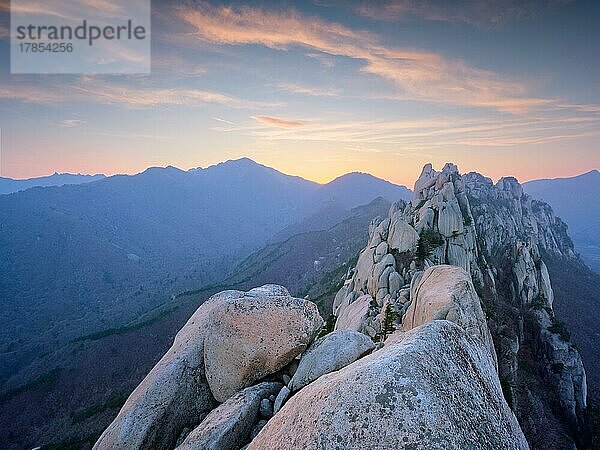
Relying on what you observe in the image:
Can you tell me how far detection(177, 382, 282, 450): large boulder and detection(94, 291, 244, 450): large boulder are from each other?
1815 millimetres

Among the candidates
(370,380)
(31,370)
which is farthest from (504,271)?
(31,370)

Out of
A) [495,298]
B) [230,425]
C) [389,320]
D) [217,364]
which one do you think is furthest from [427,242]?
[230,425]

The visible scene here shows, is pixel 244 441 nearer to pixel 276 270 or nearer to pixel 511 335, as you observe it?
pixel 511 335

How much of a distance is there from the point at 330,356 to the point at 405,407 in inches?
219

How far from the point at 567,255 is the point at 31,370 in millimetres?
224056

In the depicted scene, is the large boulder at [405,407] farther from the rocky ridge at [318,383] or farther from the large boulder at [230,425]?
the large boulder at [230,425]

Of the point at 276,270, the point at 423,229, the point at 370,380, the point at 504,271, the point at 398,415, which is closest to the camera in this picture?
the point at 398,415

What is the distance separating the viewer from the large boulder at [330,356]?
39.9ft

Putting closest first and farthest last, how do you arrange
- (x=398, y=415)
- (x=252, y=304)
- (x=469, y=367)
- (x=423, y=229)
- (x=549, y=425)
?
(x=398, y=415) → (x=469, y=367) → (x=252, y=304) → (x=549, y=425) → (x=423, y=229)

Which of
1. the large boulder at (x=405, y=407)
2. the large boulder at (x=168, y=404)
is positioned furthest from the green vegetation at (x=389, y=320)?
the large boulder at (x=405, y=407)

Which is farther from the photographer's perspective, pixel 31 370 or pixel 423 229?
pixel 31 370

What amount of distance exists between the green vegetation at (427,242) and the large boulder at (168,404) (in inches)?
1542

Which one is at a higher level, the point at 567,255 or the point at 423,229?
the point at 423,229

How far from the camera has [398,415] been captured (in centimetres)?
698
